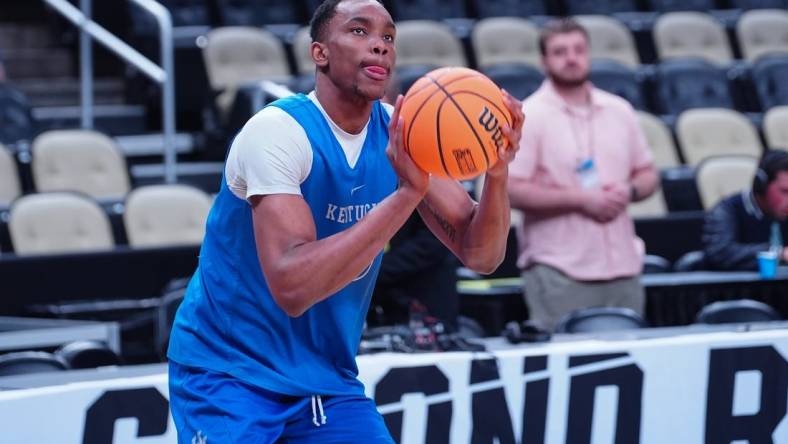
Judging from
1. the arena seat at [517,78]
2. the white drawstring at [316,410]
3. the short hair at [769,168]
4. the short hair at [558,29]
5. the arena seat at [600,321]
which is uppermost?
the short hair at [558,29]

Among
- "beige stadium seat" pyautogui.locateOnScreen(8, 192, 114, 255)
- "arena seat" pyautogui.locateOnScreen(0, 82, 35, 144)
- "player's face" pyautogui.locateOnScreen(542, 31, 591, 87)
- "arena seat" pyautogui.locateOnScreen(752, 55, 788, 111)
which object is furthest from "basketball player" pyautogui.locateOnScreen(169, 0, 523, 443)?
"arena seat" pyautogui.locateOnScreen(752, 55, 788, 111)

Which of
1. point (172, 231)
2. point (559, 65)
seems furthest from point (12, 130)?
point (559, 65)

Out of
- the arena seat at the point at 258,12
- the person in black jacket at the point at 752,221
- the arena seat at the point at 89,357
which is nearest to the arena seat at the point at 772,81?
the arena seat at the point at 258,12

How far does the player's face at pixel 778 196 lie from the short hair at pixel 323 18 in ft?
14.7

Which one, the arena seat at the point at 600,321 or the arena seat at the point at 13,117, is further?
the arena seat at the point at 13,117

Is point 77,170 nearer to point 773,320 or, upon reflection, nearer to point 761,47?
point 773,320

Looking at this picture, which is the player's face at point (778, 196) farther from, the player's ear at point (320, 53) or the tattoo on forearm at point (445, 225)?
the player's ear at point (320, 53)

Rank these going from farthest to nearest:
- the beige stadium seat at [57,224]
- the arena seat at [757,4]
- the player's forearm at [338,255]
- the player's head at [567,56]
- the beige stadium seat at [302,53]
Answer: the arena seat at [757,4], the beige stadium seat at [302,53], the beige stadium seat at [57,224], the player's head at [567,56], the player's forearm at [338,255]

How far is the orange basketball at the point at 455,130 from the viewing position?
3104 mm

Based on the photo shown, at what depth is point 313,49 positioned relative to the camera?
3336 mm

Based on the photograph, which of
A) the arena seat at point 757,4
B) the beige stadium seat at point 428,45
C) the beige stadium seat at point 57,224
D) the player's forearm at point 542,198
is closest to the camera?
the player's forearm at point 542,198

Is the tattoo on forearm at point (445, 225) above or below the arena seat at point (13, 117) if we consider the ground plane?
above

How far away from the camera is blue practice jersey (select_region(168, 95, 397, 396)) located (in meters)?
3.31

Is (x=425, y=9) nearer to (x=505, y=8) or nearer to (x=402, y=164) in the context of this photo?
(x=505, y=8)
